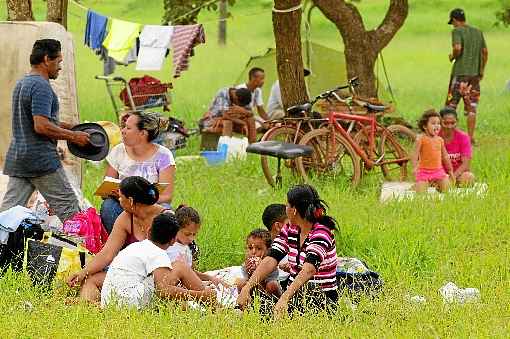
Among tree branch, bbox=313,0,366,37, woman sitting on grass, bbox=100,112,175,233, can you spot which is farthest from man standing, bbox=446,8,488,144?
woman sitting on grass, bbox=100,112,175,233

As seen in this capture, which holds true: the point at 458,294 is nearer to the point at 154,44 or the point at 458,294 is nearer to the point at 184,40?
the point at 184,40

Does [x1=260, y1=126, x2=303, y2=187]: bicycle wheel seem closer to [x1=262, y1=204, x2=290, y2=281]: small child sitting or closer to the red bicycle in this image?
the red bicycle

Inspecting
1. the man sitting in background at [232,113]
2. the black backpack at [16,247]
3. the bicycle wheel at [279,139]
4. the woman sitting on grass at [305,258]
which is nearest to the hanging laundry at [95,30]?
the man sitting in background at [232,113]

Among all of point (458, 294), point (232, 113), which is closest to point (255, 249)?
point (458, 294)

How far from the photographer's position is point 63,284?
24.8 ft

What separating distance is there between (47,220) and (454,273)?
2.82 m

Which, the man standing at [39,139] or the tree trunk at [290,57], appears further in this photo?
the tree trunk at [290,57]

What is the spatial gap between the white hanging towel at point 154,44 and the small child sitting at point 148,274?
678 cm

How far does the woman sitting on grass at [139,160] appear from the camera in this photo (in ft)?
27.2

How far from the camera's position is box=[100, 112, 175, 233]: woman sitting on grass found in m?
8.29

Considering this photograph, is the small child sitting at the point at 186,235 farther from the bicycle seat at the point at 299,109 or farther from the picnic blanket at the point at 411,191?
the bicycle seat at the point at 299,109

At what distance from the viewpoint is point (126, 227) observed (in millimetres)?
7605

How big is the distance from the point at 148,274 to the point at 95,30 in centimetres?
790

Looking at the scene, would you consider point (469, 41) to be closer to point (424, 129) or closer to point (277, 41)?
point (277, 41)
